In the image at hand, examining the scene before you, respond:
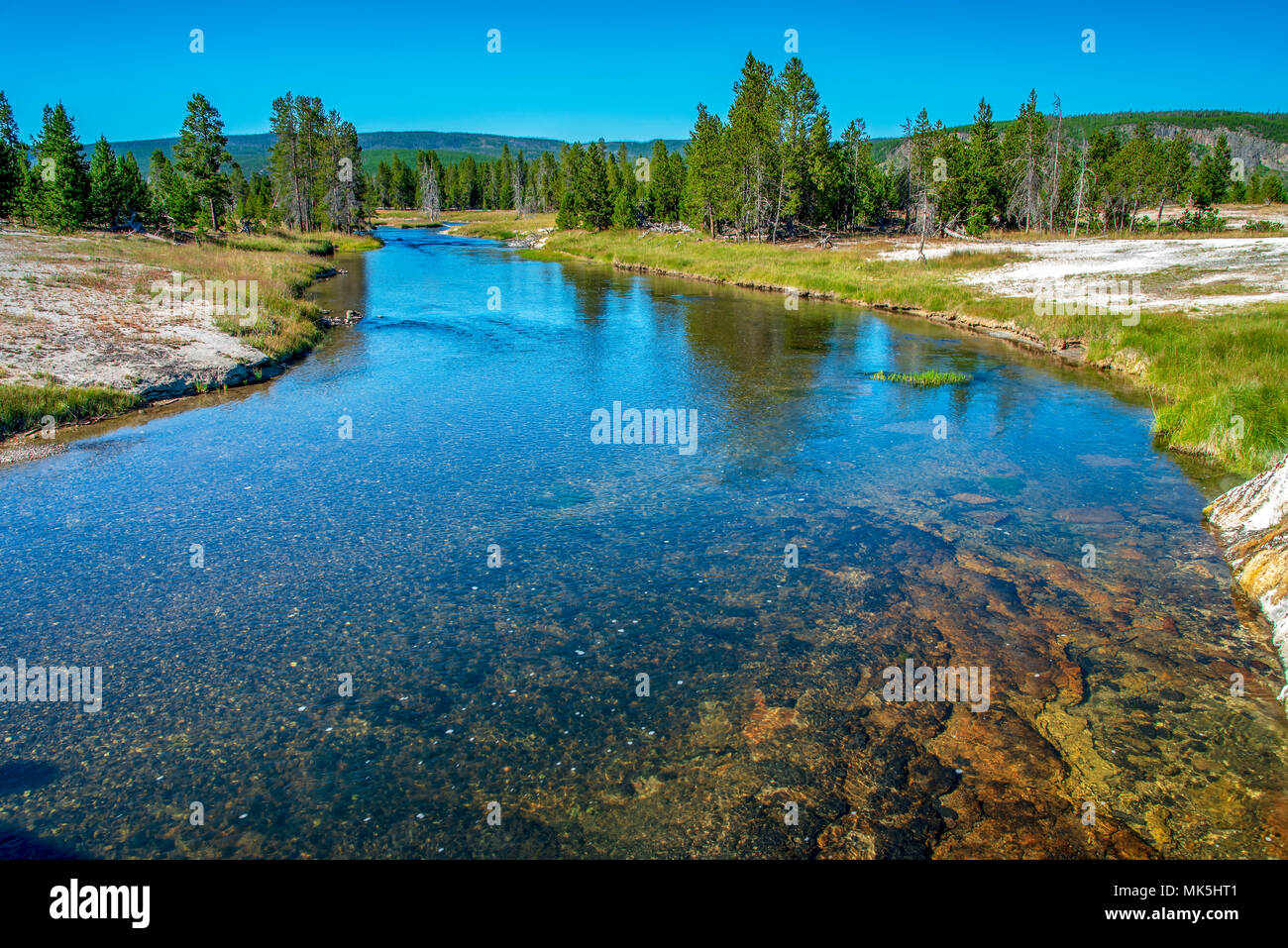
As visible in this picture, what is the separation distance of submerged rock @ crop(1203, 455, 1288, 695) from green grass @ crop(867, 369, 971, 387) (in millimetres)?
10837

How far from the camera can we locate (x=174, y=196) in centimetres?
6094

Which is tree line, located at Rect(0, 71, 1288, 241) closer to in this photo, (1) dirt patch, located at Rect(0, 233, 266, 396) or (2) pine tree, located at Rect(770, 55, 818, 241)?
(2) pine tree, located at Rect(770, 55, 818, 241)

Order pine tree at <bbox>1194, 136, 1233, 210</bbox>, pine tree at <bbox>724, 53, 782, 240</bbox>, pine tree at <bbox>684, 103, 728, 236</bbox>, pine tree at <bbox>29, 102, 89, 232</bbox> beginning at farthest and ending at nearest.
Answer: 1. pine tree at <bbox>1194, 136, 1233, 210</bbox>
2. pine tree at <bbox>684, 103, 728, 236</bbox>
3. pine tree at <bbox>724, 53, 782, 240</bbox>
4. pine tree at <bbox>29, 102, 89, 232</bbox>

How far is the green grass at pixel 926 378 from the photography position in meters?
24.6

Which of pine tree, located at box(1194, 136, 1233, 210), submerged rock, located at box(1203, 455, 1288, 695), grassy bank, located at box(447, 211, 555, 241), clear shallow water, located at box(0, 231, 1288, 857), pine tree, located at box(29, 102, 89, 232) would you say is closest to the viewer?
clear shallow water, located at box(0, 231, 1288, 857)

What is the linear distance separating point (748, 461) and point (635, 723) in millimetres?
9619

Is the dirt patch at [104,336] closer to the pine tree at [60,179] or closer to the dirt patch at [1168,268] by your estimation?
the pine tree at [60,179]

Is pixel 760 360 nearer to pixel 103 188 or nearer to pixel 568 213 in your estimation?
pixel 103 188

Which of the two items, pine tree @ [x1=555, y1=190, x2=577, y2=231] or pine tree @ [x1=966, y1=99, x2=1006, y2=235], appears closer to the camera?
pine tree @ [x1=966, y1=99, x2=1006, y2=235]

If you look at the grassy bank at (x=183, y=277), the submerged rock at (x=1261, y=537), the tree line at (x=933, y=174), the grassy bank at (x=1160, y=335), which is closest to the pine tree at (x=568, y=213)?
the tree line at (x=933, y=174)

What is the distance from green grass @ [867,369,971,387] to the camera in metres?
24.6

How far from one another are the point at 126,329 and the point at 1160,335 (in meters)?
35.4

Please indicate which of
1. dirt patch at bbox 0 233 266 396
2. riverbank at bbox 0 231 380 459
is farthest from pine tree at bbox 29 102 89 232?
dirt patch at bbox 0 233 266 396

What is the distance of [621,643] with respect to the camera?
32.3ft
